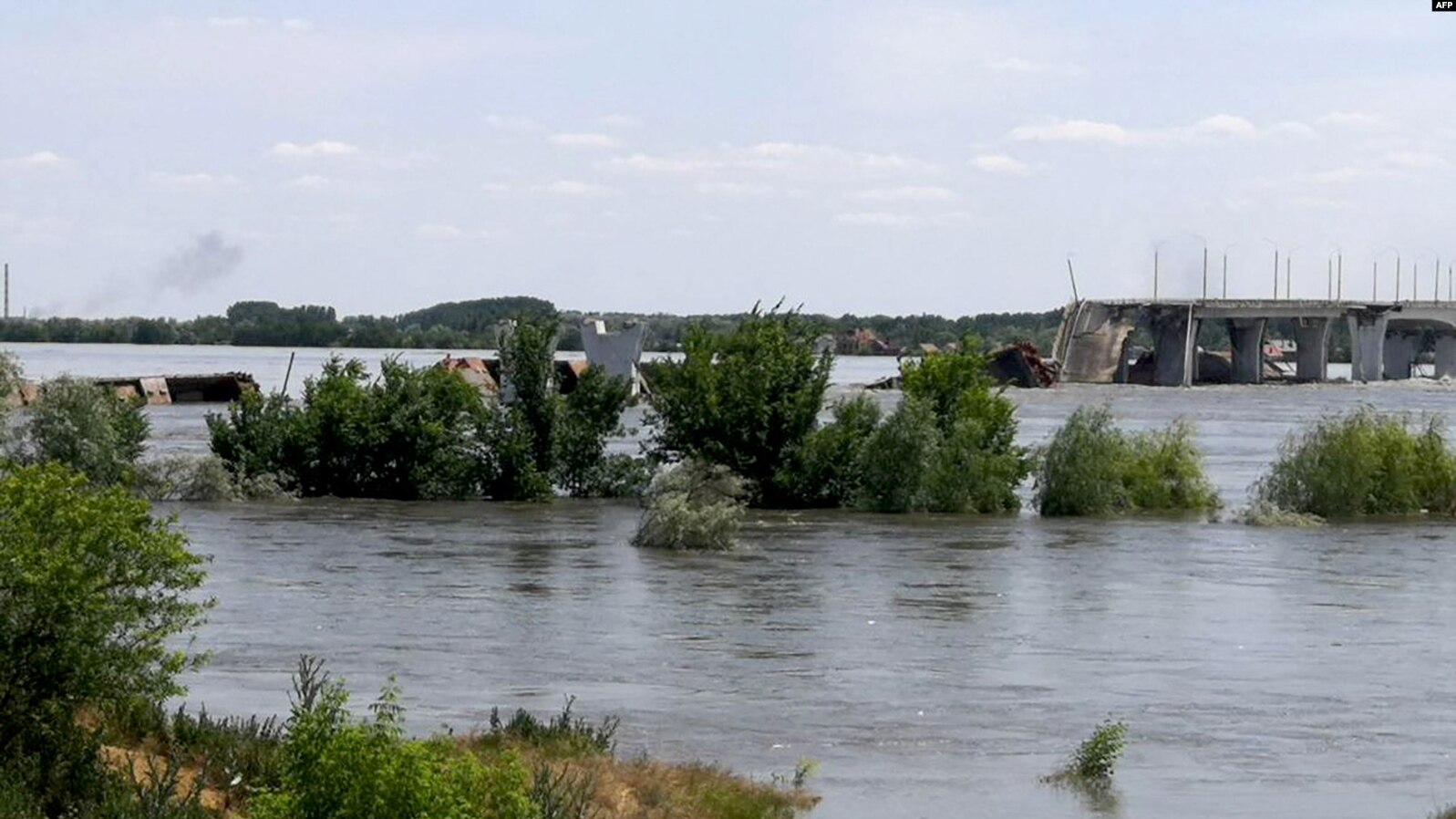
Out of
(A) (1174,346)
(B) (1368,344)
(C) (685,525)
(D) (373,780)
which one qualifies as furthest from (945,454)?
(B) (1368,344)

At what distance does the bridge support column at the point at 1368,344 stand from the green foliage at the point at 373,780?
14304 cm

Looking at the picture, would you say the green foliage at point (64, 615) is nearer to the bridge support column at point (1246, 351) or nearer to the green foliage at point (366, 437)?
the green foliage at point (366, 437)

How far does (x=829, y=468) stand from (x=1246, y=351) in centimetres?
11375

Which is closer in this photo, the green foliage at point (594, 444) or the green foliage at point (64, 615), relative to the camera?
the green foliage at point (64, 615)

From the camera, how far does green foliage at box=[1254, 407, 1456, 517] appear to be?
125 feet

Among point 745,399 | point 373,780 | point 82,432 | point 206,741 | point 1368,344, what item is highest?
point 1368,344

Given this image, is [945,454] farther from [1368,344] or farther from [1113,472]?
[1368,344]

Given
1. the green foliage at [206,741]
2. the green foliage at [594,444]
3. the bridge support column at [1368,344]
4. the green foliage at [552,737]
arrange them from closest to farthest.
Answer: the green foliage at [206,741]
the green foliage at [552,737]
the green foliage at [594,444]
the bridge support column at [1368,344]

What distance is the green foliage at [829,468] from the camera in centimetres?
3834

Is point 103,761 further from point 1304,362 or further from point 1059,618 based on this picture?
point 1304,362

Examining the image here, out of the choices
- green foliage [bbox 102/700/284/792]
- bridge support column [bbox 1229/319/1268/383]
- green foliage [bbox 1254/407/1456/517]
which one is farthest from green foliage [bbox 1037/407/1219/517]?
bridge support column [bbox 1229/319/1268/383]

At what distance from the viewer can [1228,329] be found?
478 feet

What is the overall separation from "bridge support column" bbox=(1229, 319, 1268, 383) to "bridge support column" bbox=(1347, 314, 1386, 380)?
261 inches

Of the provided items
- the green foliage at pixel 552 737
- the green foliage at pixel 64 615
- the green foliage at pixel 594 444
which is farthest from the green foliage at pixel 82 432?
the green foliage at pixel 64 615
